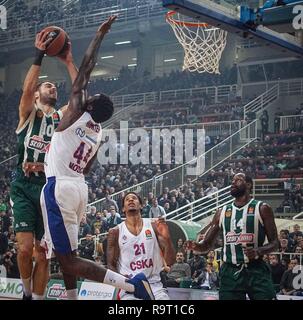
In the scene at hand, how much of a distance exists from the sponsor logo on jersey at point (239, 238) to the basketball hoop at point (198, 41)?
5030 mm

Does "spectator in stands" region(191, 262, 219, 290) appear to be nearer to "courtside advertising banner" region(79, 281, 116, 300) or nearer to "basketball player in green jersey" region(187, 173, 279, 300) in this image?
"courtside advertising banner" region(79, 281, 116, 300)

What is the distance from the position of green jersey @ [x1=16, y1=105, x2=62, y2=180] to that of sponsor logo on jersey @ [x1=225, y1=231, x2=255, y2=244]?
5.19 feet

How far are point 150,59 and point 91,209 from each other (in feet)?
13.0

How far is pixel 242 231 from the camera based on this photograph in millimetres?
5281

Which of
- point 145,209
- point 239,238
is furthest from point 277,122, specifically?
point 239,238

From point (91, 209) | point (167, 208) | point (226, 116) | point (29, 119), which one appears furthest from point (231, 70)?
point (29, 119)

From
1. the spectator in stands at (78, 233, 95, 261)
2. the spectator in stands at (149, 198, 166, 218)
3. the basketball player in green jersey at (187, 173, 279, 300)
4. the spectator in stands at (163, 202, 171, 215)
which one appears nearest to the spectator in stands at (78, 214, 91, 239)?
the spectator in stands at (78, 233, 95, 261)

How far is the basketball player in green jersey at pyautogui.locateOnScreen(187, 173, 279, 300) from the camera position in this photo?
5094mm

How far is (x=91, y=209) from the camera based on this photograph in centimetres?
1019

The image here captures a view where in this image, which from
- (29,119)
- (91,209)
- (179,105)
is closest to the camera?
(29,119)

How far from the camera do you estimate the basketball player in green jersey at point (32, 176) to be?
5.31 m
